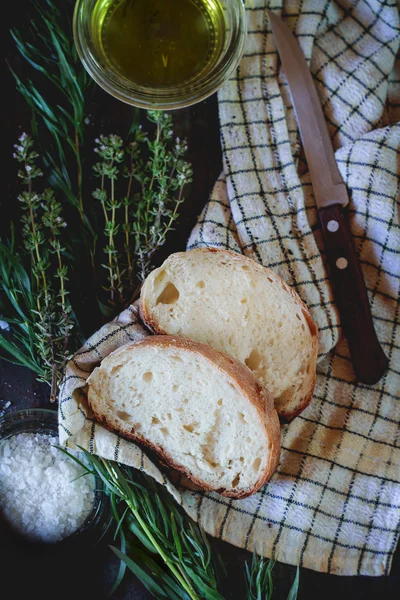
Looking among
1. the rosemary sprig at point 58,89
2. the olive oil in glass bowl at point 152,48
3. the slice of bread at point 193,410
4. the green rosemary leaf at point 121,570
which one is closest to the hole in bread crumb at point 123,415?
the slice of bread at point 193,410

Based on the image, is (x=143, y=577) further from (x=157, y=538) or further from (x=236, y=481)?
(x=236, y=481)

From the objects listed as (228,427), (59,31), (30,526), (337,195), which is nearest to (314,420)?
(228,427)

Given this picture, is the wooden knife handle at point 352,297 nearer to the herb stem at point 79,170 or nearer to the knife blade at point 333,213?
the knife blade at point 333,213

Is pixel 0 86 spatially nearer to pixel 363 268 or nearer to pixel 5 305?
pixel 5 305

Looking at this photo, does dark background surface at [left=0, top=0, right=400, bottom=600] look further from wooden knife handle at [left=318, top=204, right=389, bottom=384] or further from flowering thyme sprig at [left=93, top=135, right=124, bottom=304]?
wooden knife handle at [left=318, top=204, right=389, bottom=384]

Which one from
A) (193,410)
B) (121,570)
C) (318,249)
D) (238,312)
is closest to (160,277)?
(238,312)
